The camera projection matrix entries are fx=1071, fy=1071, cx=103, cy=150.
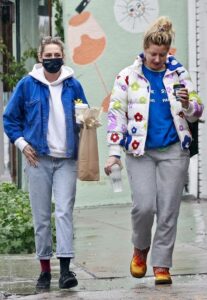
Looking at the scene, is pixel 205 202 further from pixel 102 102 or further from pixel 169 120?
pixel 169 120

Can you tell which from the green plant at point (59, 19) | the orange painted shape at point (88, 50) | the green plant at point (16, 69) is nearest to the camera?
the orange painted shape at point (88, 50)

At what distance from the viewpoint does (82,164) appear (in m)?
7.88

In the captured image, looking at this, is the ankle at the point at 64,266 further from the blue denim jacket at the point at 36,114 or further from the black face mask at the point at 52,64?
the black face mask at the point at 52,64

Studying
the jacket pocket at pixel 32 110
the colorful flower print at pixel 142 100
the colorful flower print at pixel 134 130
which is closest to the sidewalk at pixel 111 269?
the colorful flower print at pixel 134 130

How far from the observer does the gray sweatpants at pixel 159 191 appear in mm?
7797

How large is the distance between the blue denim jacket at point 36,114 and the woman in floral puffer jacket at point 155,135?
31cm

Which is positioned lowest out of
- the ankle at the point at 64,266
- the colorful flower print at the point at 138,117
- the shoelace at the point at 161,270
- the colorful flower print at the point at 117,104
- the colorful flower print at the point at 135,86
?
the shoelace at the point at 161,270

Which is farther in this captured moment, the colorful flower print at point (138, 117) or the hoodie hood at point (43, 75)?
the hoodie hood at point (43, 75)

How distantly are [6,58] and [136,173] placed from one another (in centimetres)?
1095

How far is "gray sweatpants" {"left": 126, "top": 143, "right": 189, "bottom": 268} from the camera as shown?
780cm

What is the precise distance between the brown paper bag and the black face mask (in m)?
0.48

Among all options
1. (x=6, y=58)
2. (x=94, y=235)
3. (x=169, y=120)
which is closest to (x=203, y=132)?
(x=94, y=235)

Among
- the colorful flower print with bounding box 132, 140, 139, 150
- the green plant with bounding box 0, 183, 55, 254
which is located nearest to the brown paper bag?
the colorful flower print with bounding box 132, 140, 139, 150

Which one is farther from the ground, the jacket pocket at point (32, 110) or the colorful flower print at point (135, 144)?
the jacket pocket at point (32, 110)
